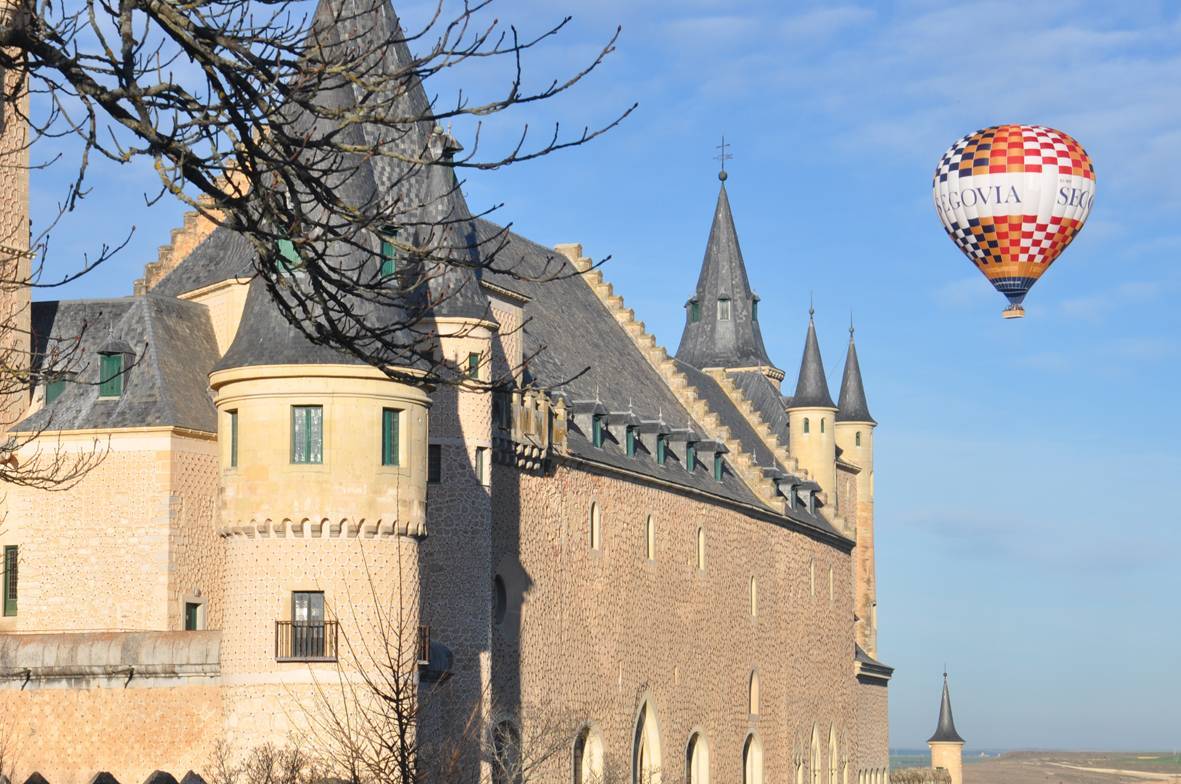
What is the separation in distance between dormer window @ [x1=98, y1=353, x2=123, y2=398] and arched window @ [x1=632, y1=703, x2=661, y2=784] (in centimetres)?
1675

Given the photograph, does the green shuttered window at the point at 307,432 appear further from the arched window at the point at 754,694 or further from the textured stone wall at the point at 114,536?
the arched window at the point at 754,694

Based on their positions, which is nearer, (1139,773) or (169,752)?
(169,752)

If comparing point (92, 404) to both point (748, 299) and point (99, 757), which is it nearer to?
point (99, 757)

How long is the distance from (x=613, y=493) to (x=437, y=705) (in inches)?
623

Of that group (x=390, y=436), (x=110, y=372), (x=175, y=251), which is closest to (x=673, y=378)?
(x=175, y=251)

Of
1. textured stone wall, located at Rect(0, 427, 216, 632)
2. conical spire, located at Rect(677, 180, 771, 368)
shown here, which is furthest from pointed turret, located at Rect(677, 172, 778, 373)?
textured stone wall, located at Rect(0, 427, 216, 632)

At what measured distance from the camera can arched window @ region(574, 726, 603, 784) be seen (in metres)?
45.5

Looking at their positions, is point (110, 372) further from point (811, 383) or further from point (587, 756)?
point (811, 383)

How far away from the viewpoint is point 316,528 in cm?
3092

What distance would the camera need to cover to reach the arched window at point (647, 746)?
162 ft

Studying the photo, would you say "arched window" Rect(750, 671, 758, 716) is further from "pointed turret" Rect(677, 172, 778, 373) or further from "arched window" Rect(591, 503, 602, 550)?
"pointed turret" Rect(677, 172, 778, 373)

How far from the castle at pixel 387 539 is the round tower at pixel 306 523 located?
0.04 meters

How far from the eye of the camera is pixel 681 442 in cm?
5619

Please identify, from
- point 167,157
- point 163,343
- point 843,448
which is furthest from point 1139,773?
point 167,157
